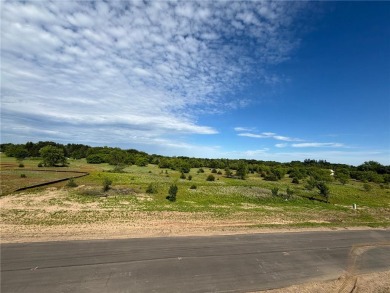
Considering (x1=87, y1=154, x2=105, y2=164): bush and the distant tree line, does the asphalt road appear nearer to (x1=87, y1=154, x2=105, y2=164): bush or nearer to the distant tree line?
the distant tree line

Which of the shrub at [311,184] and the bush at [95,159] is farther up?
the bush at [95,159]

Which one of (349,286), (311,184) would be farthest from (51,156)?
(349,286)

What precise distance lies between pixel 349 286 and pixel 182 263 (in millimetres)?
7878

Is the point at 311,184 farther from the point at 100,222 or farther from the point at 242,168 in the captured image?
the point at 100,222

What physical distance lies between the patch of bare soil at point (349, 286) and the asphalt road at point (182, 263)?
1.27 ft

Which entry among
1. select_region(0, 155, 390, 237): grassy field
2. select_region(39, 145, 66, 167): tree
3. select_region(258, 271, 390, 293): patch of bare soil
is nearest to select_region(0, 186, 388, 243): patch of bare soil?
select_region(0, 155, 390, 237): grassy field

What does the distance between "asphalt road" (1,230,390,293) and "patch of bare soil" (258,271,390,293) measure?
1.27 feet

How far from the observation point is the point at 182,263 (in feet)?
43.3

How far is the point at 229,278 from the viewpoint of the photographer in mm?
11906

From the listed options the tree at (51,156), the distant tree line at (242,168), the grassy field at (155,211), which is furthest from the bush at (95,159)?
the grassy field at (155,211)

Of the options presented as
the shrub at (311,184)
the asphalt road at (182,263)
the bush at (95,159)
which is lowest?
the asphalt road at (182,263)

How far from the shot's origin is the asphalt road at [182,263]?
1102 centimetres

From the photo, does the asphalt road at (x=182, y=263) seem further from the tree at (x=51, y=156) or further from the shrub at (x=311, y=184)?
the tree at (x=51, y=156)

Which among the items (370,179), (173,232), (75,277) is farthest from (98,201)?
(370,179)
